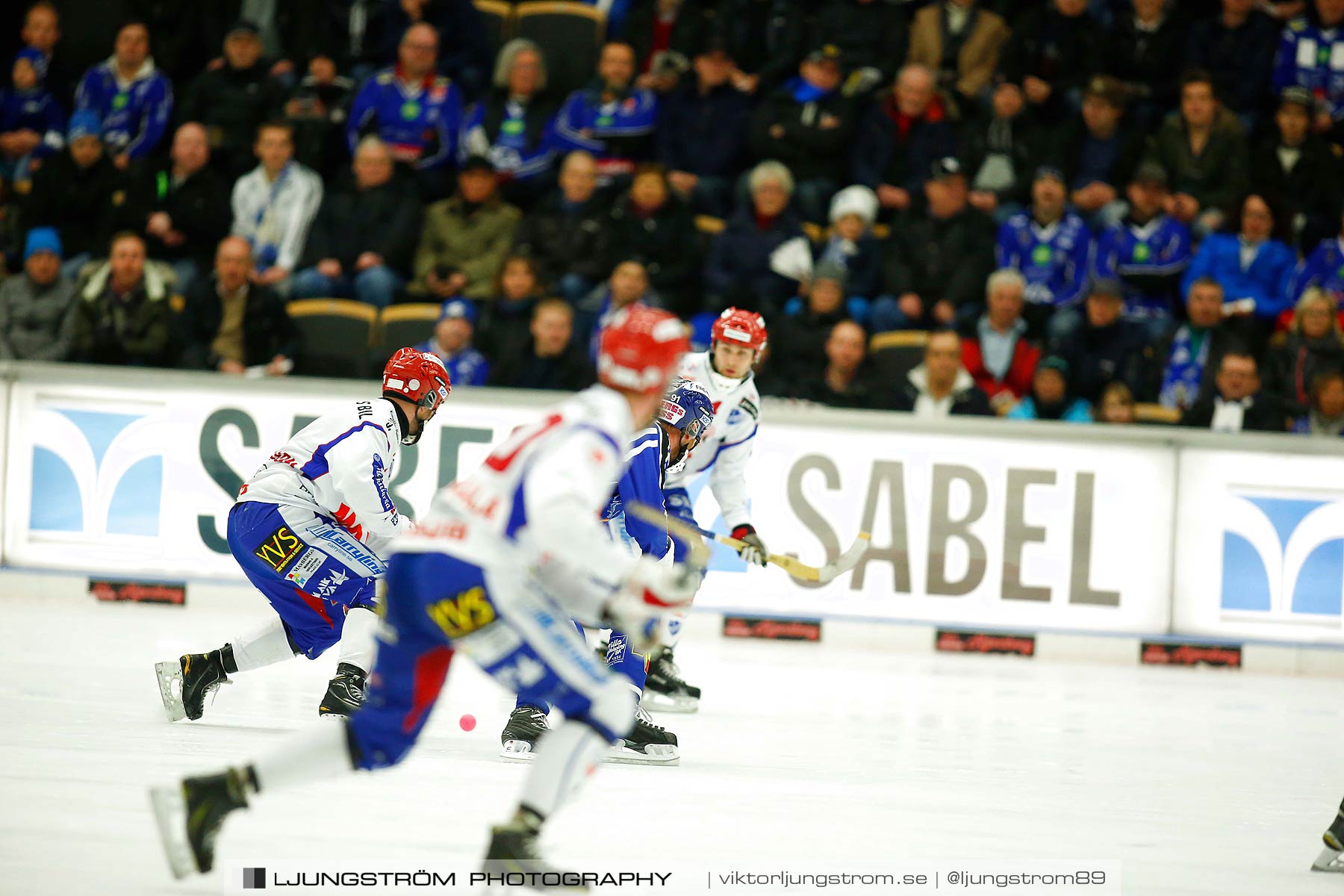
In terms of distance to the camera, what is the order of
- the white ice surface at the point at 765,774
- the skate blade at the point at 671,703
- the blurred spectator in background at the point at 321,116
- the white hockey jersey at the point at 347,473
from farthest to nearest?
the blurred spectator in background at the point at 321,116 < the skate blade at the point at 671,703 < the white hockey jersey at the point at 347,473 < the white ice surface at the point at 765,774

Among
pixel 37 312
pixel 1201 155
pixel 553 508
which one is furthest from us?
pixel 1201 155

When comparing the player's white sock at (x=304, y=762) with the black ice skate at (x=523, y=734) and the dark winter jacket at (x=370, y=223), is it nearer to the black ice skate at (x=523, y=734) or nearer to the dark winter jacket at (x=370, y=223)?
the black ice skate at (x=523, y=734)

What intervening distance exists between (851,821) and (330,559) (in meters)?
2.67

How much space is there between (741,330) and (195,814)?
4.83m

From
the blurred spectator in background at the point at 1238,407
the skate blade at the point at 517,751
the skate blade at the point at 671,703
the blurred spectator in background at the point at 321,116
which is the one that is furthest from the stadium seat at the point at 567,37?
the skate blade at the point at 517,751

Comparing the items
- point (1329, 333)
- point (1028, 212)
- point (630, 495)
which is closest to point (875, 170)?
point (1028, 212)

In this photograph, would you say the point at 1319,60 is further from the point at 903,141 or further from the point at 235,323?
the point at 235,323

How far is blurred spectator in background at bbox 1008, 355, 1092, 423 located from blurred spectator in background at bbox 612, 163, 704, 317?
2.87 m

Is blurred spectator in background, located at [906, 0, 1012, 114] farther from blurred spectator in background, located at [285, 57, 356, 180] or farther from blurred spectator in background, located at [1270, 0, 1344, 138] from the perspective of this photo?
blurred spectator in background, located at [285, 57, 356, 180]

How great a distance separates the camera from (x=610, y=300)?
12797mm

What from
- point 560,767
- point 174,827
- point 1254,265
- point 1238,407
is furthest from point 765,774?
point 1254,265

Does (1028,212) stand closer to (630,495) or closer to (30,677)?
(630,495)

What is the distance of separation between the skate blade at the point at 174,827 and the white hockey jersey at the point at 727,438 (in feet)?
15.0

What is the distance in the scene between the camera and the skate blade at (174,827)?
4.17m
